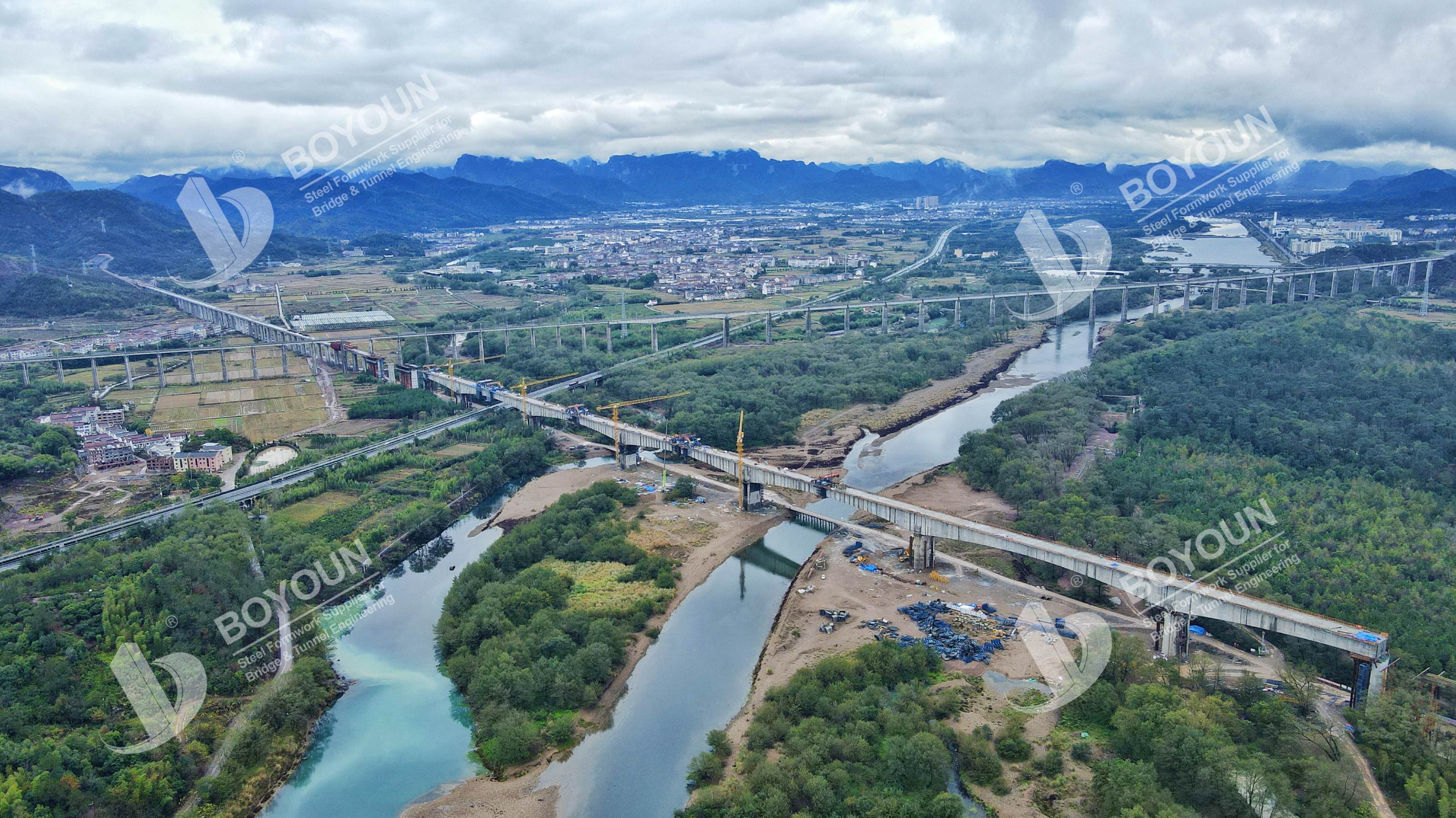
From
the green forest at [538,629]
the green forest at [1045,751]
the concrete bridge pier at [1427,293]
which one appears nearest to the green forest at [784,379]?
the green forest at [538,629]

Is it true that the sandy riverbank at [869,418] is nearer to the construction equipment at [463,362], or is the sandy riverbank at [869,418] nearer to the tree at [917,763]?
the tree at [917,763]

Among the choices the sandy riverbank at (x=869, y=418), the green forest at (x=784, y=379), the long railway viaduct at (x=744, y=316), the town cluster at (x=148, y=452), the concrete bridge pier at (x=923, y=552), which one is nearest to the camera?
the concrete bridge pier at (x=923, y=552)

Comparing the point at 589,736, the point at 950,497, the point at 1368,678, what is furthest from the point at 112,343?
the point at 1368,678

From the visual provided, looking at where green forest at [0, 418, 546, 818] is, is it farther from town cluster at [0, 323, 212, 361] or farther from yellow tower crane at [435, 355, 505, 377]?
town cluster at [0, 323, 212, 361]

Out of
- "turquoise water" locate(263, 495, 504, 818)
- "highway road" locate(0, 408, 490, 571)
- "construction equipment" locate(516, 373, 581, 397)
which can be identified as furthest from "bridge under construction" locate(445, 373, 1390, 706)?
"turquoise water" locate(263, 495, 504, 818)

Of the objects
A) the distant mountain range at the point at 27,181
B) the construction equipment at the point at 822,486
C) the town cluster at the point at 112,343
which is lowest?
the construction equipment at the point at 822,486

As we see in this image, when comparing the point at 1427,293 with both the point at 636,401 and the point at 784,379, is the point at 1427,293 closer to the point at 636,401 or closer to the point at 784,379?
the point at 784,379

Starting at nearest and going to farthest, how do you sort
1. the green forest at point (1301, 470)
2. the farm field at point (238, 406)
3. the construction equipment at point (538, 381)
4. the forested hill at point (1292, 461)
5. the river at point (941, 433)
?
1. the green forest at point (1301, 470)
2. the forested hill at point (1292, 461)
3. the river at point (941, 433)
4. the farm field at point (238, 406)
5. the construction equipment at point (538, 381)
